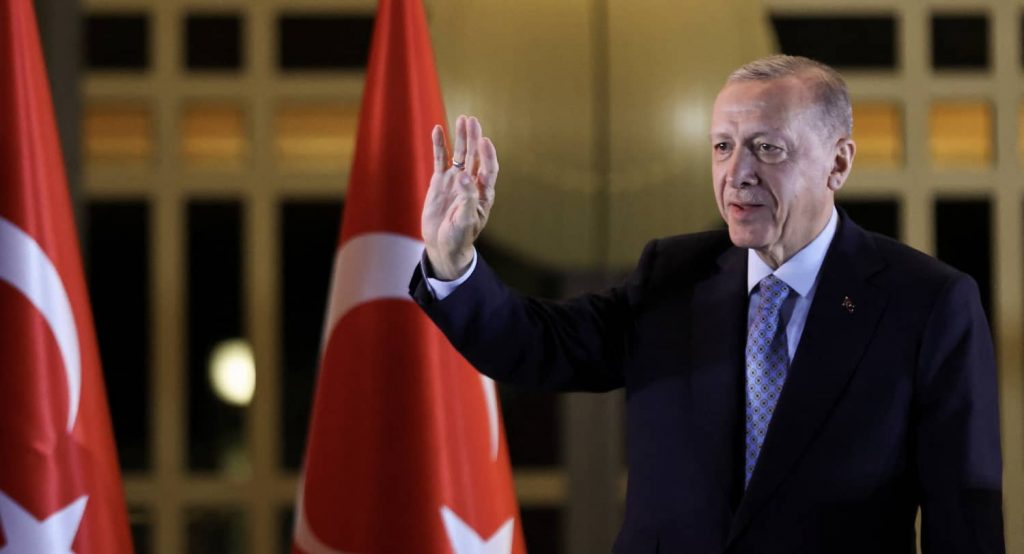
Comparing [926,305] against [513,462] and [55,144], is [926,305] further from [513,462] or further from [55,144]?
[513,462]

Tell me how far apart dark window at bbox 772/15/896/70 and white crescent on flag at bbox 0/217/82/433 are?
200 centimetres

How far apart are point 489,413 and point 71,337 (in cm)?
83

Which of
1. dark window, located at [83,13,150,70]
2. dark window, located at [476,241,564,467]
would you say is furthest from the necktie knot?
dark window, located at [83,13,150,70]

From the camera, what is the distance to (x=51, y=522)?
2268 millimetres

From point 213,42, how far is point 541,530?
1643mm

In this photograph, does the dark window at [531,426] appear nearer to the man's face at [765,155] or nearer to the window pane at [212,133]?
the window pane at [212,133]

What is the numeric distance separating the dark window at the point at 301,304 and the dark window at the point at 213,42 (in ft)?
1.46

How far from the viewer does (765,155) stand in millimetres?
1507

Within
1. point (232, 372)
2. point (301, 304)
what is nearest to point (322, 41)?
point (301, 304)

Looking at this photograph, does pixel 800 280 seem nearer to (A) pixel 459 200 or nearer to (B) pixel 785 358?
(B) pixel 785 358

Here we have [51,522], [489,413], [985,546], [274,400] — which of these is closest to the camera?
[985,546]

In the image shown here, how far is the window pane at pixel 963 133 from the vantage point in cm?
333

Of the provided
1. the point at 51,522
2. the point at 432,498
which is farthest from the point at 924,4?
the point at 51,522

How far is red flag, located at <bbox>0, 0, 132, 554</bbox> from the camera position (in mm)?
2262
